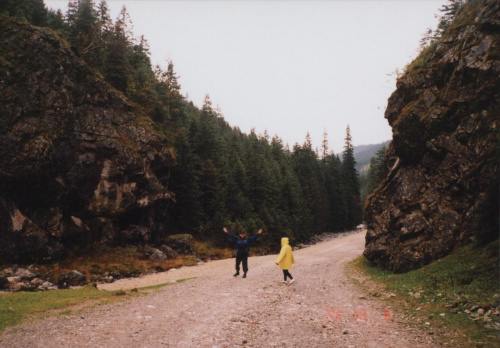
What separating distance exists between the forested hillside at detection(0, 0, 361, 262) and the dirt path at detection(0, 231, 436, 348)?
48.2 feet

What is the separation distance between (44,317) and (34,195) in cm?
1580

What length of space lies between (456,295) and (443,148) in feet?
28.5

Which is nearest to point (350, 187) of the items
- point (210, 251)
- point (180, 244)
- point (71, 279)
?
point (210, 251)

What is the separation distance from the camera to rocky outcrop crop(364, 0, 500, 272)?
12844 mm

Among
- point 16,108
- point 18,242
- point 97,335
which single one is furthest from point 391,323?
point 16,108

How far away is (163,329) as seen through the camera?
278 inches

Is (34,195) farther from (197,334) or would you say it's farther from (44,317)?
(197,334)

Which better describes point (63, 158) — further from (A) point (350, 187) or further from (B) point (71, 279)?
(A) point (350, 187)

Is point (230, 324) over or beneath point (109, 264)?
over

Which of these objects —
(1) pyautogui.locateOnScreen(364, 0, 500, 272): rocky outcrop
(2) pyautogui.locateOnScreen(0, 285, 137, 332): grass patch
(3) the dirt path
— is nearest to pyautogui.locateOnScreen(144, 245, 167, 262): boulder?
(2) pyautogui.locateOnScreen(0, 285, 137, 332): grass patch

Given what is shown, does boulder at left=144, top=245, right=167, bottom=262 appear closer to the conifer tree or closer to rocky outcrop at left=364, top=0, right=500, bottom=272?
rocky outcrop at left=364, top=0, right=500, bottom=272

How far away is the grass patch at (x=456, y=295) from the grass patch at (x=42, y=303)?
10.0 metres

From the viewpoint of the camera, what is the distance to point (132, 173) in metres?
26.6
